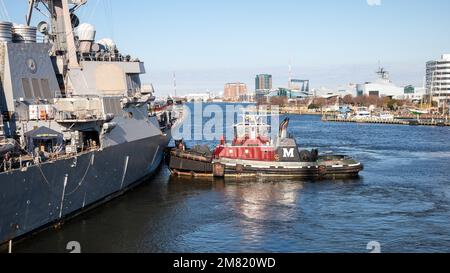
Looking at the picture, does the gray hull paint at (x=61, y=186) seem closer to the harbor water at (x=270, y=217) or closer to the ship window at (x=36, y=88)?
the harbor water at (x=270, y=217)

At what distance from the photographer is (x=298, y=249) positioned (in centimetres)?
1703

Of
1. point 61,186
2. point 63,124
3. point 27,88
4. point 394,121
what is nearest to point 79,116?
point 63,124

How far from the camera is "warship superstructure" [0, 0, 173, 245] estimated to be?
16.5 meters

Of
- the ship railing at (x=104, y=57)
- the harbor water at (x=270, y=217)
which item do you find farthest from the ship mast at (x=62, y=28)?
the harbor water at (x=270, y=217)

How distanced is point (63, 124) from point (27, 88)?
6.91 ft

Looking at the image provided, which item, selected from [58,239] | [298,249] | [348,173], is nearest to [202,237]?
[298,249]

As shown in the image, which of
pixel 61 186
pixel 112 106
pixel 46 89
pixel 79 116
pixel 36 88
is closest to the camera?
pixel 61 186

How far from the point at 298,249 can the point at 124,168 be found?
10919 millimetres

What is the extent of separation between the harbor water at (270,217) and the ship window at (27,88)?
556cm

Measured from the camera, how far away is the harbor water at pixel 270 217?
17.5 metres

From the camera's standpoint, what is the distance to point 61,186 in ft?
59.9

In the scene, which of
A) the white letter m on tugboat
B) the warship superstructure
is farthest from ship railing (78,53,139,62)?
the white letter m on tugboat

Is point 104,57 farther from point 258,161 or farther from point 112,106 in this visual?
point 258,161
